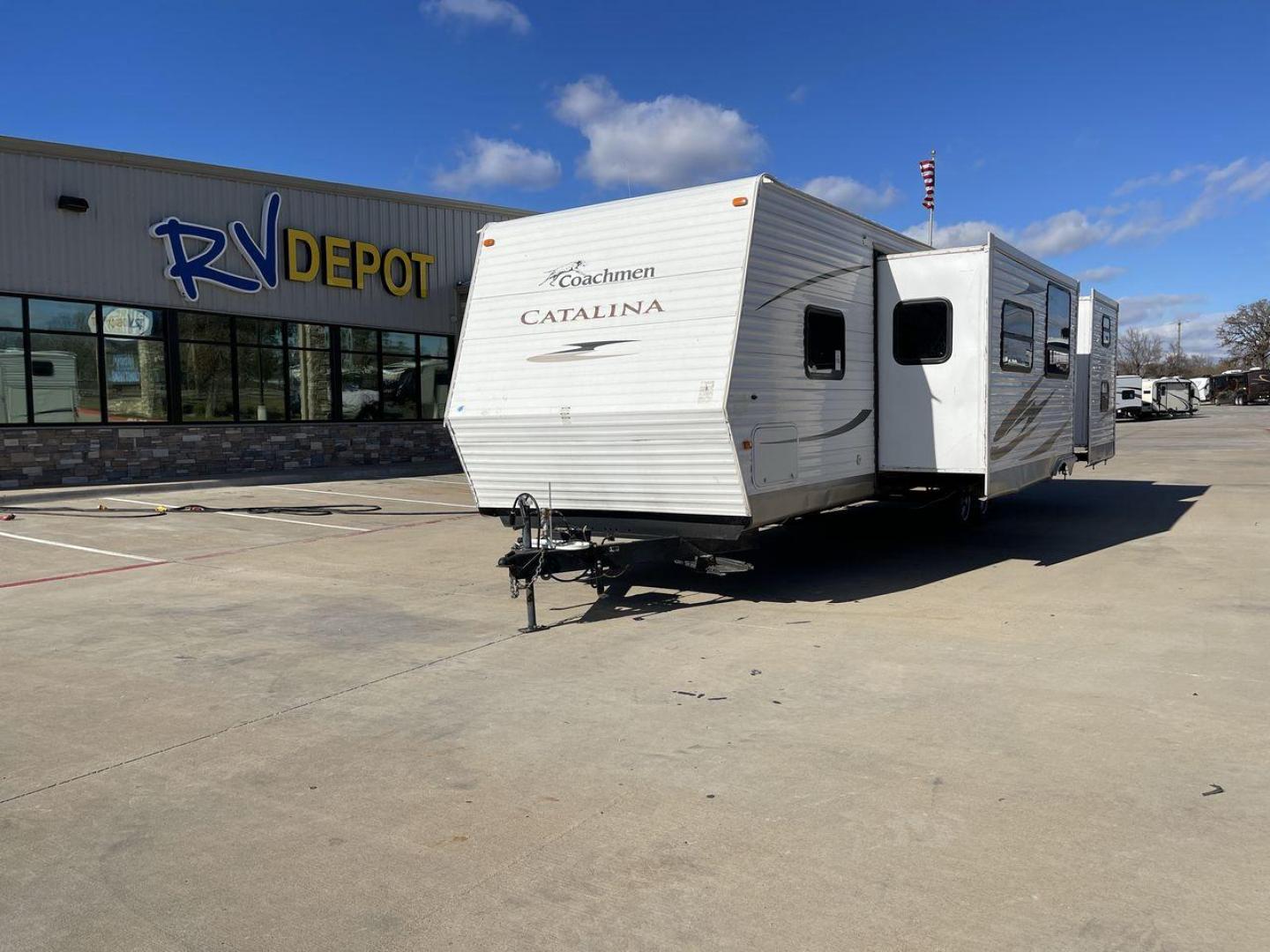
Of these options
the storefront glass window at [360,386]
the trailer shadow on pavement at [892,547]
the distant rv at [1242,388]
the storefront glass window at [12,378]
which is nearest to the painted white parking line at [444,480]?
the storefront glass window at [360,386]

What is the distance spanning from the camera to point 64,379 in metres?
17.1

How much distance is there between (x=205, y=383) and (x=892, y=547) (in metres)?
14.1

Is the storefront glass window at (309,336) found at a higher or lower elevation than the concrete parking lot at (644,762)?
higher

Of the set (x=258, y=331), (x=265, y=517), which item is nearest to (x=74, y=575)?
(x=265, y=517)

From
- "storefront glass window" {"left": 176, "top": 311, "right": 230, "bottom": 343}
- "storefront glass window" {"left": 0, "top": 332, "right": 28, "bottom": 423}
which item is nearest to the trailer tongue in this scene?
"storefront glass window" {"left": 0, "top": 332, "right": 28, "bottom": 423}

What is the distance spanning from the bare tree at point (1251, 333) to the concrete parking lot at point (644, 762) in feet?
331

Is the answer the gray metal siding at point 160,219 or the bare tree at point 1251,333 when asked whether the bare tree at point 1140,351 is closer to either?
the bare tree at point 1251,333

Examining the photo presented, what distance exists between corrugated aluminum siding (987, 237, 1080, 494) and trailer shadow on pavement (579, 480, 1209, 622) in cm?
89

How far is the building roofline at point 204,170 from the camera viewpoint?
16328 mm

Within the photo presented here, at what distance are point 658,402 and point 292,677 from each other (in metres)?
3.15

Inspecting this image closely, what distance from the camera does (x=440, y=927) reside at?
3.15 m

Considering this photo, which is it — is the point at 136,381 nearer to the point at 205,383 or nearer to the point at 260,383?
the point at 205,383

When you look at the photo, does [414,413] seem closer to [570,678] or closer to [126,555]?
[126,555]

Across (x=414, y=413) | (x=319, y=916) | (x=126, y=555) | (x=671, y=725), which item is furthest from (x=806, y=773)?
(x=414, y=413)
